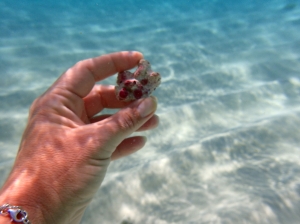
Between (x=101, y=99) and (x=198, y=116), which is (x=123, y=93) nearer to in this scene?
(x=101, y=99)

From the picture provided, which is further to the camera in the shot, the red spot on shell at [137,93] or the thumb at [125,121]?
the red spot on shell at [137,93]

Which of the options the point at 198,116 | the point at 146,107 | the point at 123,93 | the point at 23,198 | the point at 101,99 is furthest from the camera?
the point at 198,116

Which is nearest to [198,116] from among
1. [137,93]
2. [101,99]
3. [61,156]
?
[101,99]

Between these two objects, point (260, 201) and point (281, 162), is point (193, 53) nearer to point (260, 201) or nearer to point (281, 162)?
point (281, 162)

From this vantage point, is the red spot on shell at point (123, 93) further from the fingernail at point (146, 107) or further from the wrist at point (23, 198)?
the wrist at point (23, 198)

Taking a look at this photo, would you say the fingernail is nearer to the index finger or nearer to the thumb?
the thumb

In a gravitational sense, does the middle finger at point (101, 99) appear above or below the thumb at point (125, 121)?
below

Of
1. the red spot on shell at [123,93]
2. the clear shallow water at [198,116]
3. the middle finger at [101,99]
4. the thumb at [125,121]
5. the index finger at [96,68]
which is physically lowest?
the clear shallow water at [198,116]

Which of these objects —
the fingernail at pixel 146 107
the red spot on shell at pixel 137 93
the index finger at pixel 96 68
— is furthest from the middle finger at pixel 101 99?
the fingernail at pixel 146 107
